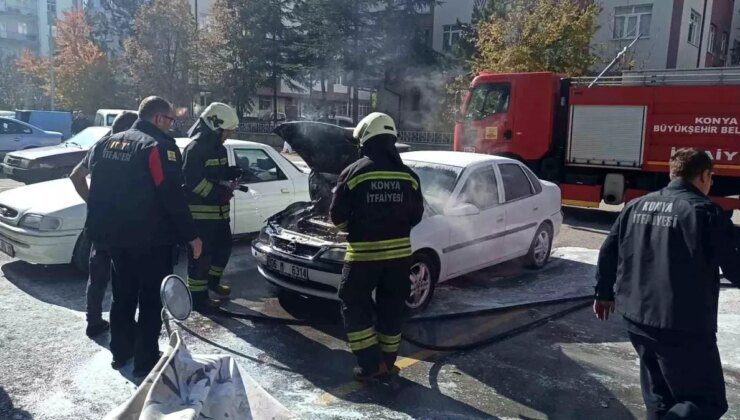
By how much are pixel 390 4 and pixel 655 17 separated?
10.7 metres

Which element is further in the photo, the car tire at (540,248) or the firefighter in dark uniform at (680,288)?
the car tire at (540,248)

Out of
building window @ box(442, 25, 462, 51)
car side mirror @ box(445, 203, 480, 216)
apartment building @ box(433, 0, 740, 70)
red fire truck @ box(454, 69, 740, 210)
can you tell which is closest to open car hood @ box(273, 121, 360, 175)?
car side mirror @ box(445, 203, 480, 216)

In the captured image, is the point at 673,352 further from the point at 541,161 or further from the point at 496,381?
the point at 541,161

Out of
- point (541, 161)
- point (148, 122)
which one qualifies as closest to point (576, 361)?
point (148, 122)

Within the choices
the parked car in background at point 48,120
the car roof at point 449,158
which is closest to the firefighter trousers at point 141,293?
the car roof at point 449,158

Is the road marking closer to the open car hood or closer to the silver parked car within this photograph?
the open car hood

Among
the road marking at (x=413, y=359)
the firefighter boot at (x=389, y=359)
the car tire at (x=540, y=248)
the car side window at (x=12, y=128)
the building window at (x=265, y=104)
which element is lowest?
the road marking at (x=413, y=359)

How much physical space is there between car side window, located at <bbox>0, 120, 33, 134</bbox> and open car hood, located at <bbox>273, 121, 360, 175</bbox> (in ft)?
43.3

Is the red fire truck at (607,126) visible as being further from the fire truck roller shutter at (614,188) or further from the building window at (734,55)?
the building window at (734,55)

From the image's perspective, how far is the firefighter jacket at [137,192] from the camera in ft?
12.8

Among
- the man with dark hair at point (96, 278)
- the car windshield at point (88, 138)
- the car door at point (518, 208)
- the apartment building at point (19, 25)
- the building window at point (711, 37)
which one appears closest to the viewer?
the man with dark hair at point (96, 278)

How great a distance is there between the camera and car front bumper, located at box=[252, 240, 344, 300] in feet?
16.8

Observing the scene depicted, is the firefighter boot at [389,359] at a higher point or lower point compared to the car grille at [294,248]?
lower

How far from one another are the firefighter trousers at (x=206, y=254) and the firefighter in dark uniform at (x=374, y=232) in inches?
73.4
